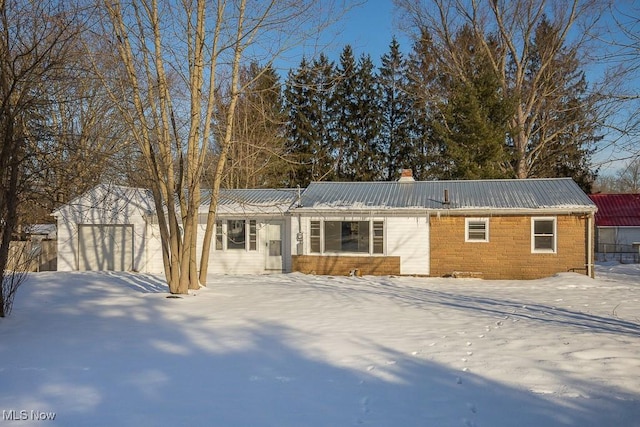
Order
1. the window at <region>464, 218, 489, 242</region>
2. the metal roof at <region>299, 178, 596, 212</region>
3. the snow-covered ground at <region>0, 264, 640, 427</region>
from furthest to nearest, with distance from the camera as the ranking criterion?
the window at <region>464, 218, 489, 242</region> → the metal roof at <region>299, 178, 596, 212</region> → the snow-covered ground at <region>0, 264, 640, 427</region>

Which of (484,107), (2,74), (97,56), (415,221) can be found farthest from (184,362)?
(484,107)

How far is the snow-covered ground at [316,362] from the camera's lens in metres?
5.04

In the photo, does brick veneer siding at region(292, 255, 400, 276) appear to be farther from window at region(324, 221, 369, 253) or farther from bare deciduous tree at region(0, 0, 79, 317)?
bare deciduous tree at region(0, 0, 79, 317)

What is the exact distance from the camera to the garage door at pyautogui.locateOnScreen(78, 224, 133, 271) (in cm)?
2164

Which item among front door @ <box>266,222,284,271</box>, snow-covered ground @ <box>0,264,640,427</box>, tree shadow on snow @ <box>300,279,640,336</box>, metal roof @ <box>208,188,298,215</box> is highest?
metal roof @ <box>208,188,298,215</box>

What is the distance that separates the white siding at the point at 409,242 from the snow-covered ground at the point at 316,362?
22.4ft

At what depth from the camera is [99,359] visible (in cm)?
692

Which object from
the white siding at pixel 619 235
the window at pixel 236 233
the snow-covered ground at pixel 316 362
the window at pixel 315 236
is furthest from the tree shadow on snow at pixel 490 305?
the white siding at pixel 619 235

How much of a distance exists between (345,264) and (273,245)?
307 centimetres

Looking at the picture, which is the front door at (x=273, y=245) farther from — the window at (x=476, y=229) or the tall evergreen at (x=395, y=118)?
the tall evergreen at (x=395, y=118)

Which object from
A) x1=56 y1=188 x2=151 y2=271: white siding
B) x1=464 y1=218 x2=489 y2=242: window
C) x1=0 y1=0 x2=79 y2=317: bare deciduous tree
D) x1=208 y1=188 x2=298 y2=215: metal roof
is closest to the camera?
x1=0 y1=0 x2=79 y2=317: bare deciduous tree

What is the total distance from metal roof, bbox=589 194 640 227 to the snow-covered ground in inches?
975

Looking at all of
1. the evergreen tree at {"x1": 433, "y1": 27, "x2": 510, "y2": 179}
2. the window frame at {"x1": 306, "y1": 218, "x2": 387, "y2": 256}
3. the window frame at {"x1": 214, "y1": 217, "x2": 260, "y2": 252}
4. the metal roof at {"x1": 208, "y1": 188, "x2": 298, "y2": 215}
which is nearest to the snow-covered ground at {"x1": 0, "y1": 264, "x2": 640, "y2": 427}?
the window frame at {"x1": 306, "y1": 218, "x2": 387, "y2": 256}

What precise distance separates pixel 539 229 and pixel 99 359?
15.9 metres
